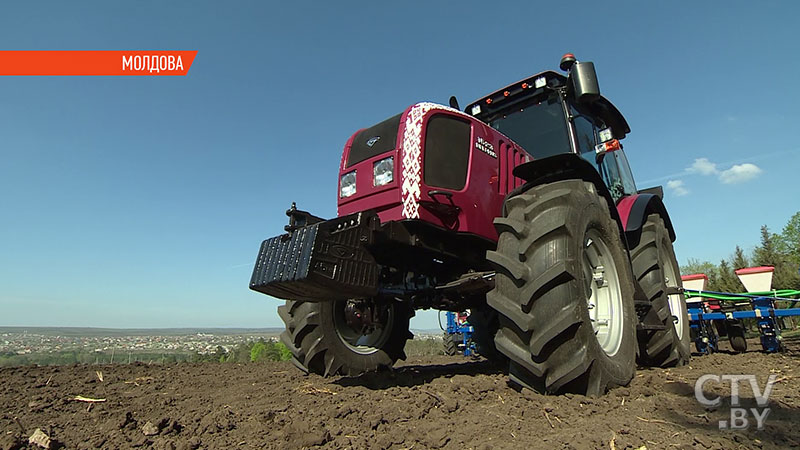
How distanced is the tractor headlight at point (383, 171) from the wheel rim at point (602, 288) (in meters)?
1.63

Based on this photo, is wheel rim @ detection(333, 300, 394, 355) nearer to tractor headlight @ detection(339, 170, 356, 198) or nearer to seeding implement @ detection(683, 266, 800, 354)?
tractor headlight @ detection(339, 170, 356, 198)

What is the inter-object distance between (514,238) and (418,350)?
47.3 ft

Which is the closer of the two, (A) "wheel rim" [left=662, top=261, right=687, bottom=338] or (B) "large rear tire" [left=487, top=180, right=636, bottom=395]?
(B) "large rear tire" [left=487, top=180, right=636, bottom=395]

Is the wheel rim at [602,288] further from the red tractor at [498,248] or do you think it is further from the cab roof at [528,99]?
the cab roof at [528,99]

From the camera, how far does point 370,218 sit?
10.3 feet

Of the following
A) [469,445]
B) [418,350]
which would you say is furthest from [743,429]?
[418,350]

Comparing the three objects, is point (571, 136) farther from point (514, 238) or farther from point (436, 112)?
point (514, 238)

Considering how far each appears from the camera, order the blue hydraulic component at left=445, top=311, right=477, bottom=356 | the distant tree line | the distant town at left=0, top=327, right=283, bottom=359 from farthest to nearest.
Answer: the distant tree line < the blue hydraulic component at left=445, top=311, right=477, bottom=356 < the distant town at left=0, top=327, right=283, bottom=359

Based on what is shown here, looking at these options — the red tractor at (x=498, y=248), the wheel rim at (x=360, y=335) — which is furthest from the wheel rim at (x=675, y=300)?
the wheel rim at (x=360, y=335)

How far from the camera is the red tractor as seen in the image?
2.52m

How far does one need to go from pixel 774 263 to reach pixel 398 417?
113 feet

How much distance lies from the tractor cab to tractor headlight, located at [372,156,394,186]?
1781mm

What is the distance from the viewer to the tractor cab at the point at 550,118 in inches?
178

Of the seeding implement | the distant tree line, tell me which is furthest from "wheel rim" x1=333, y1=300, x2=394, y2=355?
the distant tree line
